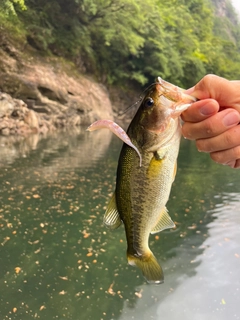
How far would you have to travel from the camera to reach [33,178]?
1157cm

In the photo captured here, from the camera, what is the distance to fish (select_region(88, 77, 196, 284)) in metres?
1.87

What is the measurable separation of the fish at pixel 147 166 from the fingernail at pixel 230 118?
0.21m

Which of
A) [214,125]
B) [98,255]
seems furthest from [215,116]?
[98,255]

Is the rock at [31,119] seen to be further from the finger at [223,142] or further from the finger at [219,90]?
the finger at [219,90]

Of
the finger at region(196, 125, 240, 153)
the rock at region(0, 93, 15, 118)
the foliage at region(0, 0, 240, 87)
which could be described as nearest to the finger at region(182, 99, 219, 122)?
the finger at region(196, 125, 240, 153)

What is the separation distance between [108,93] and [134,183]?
35.1 metres

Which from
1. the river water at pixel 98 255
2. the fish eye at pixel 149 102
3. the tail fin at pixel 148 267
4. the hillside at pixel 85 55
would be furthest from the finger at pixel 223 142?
the hillside at pixel 85 55

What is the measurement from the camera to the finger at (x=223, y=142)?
2.08 metres

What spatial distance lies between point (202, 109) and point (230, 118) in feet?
0.59

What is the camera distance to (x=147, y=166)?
198 cm

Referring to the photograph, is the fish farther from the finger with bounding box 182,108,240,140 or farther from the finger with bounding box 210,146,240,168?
the finger with bounding box 210,146,240,168

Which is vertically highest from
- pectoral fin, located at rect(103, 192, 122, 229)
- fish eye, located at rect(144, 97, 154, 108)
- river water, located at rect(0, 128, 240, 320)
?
fish eye, located at rect(144, 97, 154, 108)

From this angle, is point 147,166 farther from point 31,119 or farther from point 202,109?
point 31,119

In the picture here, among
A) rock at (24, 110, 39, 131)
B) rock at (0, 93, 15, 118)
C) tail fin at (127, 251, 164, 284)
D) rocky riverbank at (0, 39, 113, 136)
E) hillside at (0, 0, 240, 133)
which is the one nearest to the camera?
tail fin at (127, 251, 164, 284)
